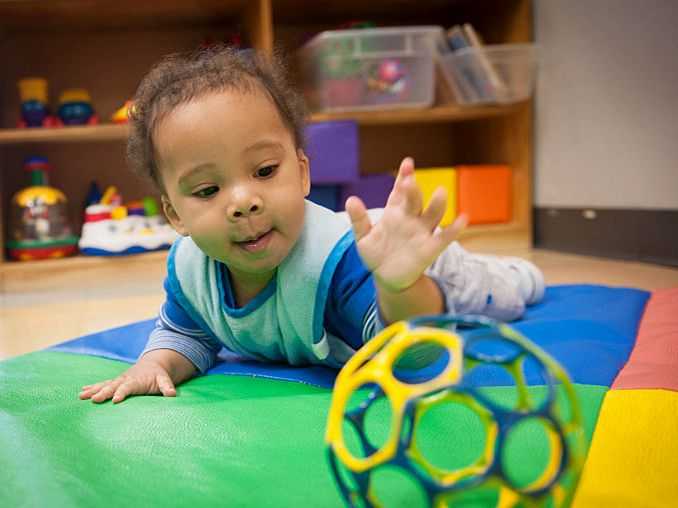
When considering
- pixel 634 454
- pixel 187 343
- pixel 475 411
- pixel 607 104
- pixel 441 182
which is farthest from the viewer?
pixel 441 182

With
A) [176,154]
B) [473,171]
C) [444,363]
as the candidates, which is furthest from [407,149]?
[176,154]

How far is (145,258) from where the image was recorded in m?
2.00

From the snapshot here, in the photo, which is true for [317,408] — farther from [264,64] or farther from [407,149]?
[407,149]

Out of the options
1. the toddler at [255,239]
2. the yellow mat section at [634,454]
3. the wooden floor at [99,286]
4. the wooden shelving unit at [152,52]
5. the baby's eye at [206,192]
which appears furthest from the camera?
the wooden shelving unit at [152,52]

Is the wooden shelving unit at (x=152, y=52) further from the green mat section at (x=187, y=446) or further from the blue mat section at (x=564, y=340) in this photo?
the green mat section at (x=187, y=446)

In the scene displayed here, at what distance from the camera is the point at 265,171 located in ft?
2.44

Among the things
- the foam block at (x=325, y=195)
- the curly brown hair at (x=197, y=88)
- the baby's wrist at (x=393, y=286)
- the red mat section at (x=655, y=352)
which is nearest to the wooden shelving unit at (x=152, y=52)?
the foam block at (x=325, y=195)

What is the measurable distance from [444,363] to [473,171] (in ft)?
4.75

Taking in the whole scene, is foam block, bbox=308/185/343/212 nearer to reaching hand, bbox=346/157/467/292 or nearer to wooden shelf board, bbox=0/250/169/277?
wooden shelf board, bbox=0/250/169/277

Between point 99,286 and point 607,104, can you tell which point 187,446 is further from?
point 607,104

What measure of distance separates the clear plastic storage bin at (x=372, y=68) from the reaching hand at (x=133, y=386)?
1.36 meters

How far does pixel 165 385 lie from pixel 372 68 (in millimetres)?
1479

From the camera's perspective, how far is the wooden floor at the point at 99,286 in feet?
4.53

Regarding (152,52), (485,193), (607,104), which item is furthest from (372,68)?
(152,52)
